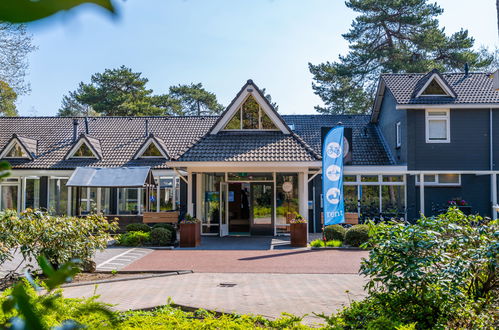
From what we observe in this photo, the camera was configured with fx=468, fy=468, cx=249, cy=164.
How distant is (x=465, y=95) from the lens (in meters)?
22.6

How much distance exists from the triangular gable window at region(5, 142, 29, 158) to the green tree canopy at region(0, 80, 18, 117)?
648cm

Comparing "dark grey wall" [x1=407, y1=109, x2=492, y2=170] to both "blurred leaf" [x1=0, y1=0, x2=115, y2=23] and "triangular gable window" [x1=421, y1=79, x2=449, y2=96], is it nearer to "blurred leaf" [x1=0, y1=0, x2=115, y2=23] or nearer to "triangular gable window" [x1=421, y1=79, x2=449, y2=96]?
"triangular gable window" [x1=421, y1=79, x2=449, y2=96]

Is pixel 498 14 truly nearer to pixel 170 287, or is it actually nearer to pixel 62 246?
pixel 170 287

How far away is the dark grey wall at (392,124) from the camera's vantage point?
22.8 metres

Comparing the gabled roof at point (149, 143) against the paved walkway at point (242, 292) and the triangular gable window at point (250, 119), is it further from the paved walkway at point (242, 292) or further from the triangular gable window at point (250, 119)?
the paved walkway at point (242, 292)

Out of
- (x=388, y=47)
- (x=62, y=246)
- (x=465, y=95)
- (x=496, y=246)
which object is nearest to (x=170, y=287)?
(x=62, y=246)

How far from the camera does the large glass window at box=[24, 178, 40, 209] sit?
2442 centimetres

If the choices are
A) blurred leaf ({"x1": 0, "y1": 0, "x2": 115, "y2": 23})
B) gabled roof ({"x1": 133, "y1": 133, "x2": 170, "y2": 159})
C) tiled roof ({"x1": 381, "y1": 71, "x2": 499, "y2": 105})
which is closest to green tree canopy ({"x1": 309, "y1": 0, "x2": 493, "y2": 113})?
tiled roof ({"x1": 381, "y1": 71, "x2": 499, "y2": 105})

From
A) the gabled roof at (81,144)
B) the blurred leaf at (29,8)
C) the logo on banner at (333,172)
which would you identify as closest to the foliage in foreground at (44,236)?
the logo on banner at (333,172)

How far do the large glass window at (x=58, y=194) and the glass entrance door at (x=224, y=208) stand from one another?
390 inches

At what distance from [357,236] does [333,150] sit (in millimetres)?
3276

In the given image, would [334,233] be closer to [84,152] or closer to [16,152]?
[84,152]

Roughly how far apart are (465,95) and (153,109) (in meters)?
27.9

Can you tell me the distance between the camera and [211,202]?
63.2ft
